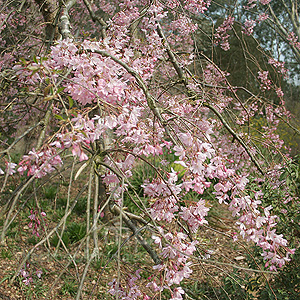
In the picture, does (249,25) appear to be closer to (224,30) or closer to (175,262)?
(224,30)

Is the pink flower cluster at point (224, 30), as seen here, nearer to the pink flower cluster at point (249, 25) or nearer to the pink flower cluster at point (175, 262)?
the pink flower cluster at point (249, 25)

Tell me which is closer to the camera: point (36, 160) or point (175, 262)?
point (36, 160)

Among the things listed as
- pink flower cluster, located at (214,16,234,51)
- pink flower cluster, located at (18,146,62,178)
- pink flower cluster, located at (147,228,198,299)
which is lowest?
pink flower cluster, located at (147,228,198,299)

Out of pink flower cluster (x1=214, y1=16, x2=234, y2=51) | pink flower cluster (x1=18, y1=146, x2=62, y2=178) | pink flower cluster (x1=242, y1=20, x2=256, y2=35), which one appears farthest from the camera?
pink flower cluster (x1=242, y1=20, x2=256, y2=35)

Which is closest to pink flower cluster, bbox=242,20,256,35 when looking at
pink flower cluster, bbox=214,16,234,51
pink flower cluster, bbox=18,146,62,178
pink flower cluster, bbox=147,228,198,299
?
pink flower cluster, bbox=214,16,234,51

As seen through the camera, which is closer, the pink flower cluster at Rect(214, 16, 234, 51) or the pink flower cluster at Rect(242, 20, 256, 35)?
the pink flower cluster at Rect(214, 16, 234, 51)

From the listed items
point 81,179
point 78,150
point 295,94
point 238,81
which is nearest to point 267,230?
point 78,150

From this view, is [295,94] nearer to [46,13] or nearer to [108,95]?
[46,13]

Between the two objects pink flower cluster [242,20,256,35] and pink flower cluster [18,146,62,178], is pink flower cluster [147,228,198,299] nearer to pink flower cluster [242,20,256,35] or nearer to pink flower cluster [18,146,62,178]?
pink flower cluster [18,146,62,178]

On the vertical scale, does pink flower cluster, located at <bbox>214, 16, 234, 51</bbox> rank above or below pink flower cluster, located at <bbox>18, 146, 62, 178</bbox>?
above

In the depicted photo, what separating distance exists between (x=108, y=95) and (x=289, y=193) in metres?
1.46

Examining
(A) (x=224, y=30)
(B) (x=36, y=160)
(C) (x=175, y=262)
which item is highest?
(A) (x=224, y=30)

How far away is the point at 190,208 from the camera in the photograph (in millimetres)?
1370

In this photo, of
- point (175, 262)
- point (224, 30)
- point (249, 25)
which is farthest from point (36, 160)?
point (249, 25)
